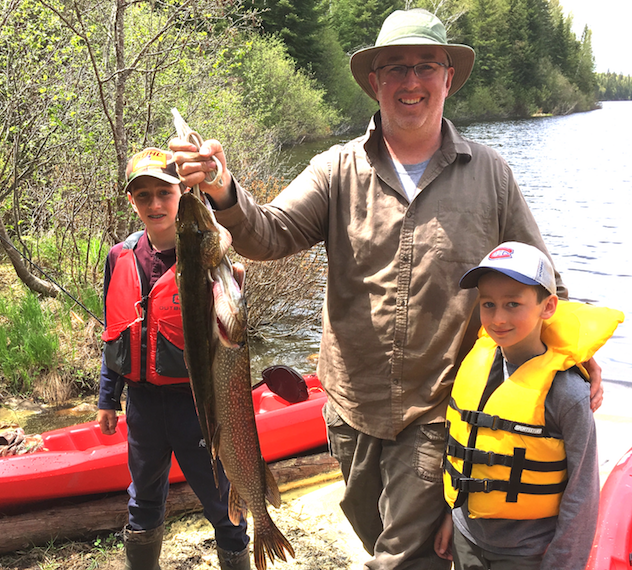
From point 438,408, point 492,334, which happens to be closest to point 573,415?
point 492,334

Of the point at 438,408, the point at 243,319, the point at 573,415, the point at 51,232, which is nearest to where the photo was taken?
the point at 243,319

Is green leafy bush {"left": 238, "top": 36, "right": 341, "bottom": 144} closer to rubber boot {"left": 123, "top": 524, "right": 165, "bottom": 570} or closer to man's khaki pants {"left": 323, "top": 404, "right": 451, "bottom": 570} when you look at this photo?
rubber boot {"left": 123, "top": 524, "right": 165, "bottom": 570}

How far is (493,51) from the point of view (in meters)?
59.6

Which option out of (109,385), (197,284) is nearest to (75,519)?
(109,385)

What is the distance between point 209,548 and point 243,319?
280cm

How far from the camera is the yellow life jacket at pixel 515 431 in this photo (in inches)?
82.8

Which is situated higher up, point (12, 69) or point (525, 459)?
point (12, 69)

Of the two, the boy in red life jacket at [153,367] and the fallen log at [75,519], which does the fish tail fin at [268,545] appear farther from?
the fallen log at [75,519]

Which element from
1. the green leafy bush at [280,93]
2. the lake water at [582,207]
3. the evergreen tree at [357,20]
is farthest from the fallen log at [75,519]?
the evergreen tree at [357,20]

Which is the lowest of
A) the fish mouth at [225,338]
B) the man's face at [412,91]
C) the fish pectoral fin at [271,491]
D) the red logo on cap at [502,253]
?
the fish pectoral fin at [271,491]

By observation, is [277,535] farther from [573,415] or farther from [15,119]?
[15,119]

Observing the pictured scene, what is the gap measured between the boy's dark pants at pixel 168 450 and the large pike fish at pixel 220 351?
0.81 metres

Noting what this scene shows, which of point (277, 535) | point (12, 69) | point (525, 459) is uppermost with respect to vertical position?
point (12, 69)

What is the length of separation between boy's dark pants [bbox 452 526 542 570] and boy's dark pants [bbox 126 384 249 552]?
1145 mm
